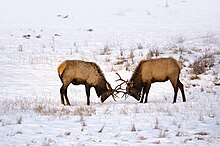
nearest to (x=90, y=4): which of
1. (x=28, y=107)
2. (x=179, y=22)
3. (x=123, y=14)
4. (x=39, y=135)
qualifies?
(x=123, y=14)

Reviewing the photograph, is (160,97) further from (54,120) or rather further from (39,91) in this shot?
(54,120)

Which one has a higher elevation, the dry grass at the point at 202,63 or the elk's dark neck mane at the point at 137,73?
the elk's dark neck mane at the point at 137,73

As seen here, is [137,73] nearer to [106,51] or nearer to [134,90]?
[134,90]

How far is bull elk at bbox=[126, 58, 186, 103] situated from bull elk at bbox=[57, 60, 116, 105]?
79cm

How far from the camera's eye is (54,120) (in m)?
8.61

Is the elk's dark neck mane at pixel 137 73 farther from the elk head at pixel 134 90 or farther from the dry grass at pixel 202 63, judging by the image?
the dry grass at pixel 202 63

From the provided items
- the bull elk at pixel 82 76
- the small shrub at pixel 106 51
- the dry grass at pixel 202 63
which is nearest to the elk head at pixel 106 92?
the bull elk at pixel 82 76

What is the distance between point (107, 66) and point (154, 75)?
4.72 m

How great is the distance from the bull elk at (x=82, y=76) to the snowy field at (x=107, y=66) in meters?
0.39

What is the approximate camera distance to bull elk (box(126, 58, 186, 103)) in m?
12.3

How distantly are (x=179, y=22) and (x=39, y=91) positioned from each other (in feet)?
47.9

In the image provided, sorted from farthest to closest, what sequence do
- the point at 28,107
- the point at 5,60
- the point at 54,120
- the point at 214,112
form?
1. the point at 5,60
2. the point at 28,107
3. the point at 214,112
4. the point at 54,120

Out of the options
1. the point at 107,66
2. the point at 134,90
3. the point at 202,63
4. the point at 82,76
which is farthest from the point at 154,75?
the point at 107,66

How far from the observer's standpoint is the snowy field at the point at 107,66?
7.62 meters
